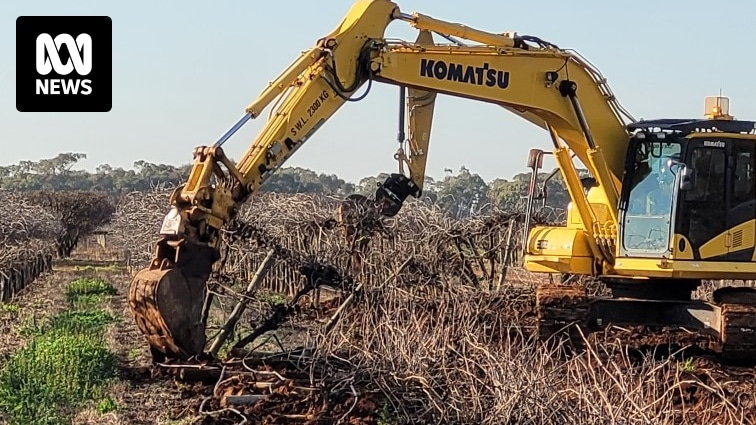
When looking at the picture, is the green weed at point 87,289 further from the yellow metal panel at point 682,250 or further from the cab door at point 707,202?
the cab door at point 707,202

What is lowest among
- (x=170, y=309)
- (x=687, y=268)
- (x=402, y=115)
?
(x=170, y=309)

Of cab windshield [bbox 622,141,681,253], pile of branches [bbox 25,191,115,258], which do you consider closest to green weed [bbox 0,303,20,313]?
cab windshield [bbox 622,141,681,253]

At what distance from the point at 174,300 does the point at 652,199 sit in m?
5.42

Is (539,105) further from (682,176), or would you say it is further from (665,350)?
(665,350)

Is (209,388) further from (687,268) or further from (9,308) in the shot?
(9,308)

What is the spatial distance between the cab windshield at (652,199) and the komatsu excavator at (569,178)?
1 cm

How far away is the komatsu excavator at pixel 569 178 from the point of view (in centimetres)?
1032

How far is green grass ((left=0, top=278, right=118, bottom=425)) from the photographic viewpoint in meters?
8.97

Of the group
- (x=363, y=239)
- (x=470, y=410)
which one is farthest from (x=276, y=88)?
(x=470, y=410)

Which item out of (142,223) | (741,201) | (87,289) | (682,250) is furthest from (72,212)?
(741,201)

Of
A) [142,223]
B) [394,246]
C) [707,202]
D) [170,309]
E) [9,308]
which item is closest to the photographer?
[170,309]

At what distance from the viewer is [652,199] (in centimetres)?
1244

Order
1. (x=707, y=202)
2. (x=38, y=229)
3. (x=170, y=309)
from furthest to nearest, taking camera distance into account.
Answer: (x=38, y=229) → (x=707, y=202) → (x=170, y=309)

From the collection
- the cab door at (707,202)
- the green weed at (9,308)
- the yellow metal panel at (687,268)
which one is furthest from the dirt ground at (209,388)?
the green weed at (9,308)
